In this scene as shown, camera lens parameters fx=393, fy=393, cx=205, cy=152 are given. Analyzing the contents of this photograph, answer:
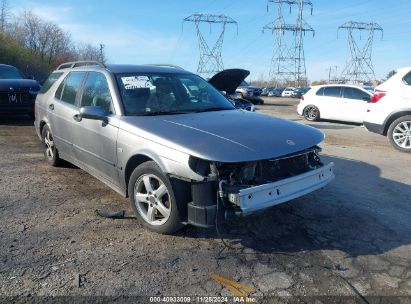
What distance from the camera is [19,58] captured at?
4412 centimetres

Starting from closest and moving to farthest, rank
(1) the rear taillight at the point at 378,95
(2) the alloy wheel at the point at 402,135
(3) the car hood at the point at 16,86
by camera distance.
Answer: (2) the alloy wheel at the point at 402,135 < (1) the rear taillight at the point at 378,95 < (3) the car hood at the point at 16,86

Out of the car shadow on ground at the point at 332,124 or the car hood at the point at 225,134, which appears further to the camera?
the car shadow on ground at the point at 332,124

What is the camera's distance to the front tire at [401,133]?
326 inches

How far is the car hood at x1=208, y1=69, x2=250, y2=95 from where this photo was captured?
9406 mm

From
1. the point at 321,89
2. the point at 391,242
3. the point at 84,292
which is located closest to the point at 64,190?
the point at 84,292

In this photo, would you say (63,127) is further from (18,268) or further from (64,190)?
(18,268)

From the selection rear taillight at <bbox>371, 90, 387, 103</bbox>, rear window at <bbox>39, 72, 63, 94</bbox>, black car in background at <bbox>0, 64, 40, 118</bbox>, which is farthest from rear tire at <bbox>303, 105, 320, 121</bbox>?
rear window at <bbox>39, 72, 63, 94</bbox>

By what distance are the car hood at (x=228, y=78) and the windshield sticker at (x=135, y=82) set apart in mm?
4762

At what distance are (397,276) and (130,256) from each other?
88.1 inches

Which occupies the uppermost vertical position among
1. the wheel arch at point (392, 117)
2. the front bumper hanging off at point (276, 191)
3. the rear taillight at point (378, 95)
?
the rear taillight at point (378, 95)

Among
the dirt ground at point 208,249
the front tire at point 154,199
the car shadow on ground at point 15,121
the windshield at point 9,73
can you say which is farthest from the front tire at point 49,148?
the windshield at point 9,73

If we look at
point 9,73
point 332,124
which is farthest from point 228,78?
point 9,73

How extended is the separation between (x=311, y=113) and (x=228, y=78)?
21.1 ft

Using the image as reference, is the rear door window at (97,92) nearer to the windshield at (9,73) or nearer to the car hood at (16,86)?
the car hood at (16,86)
